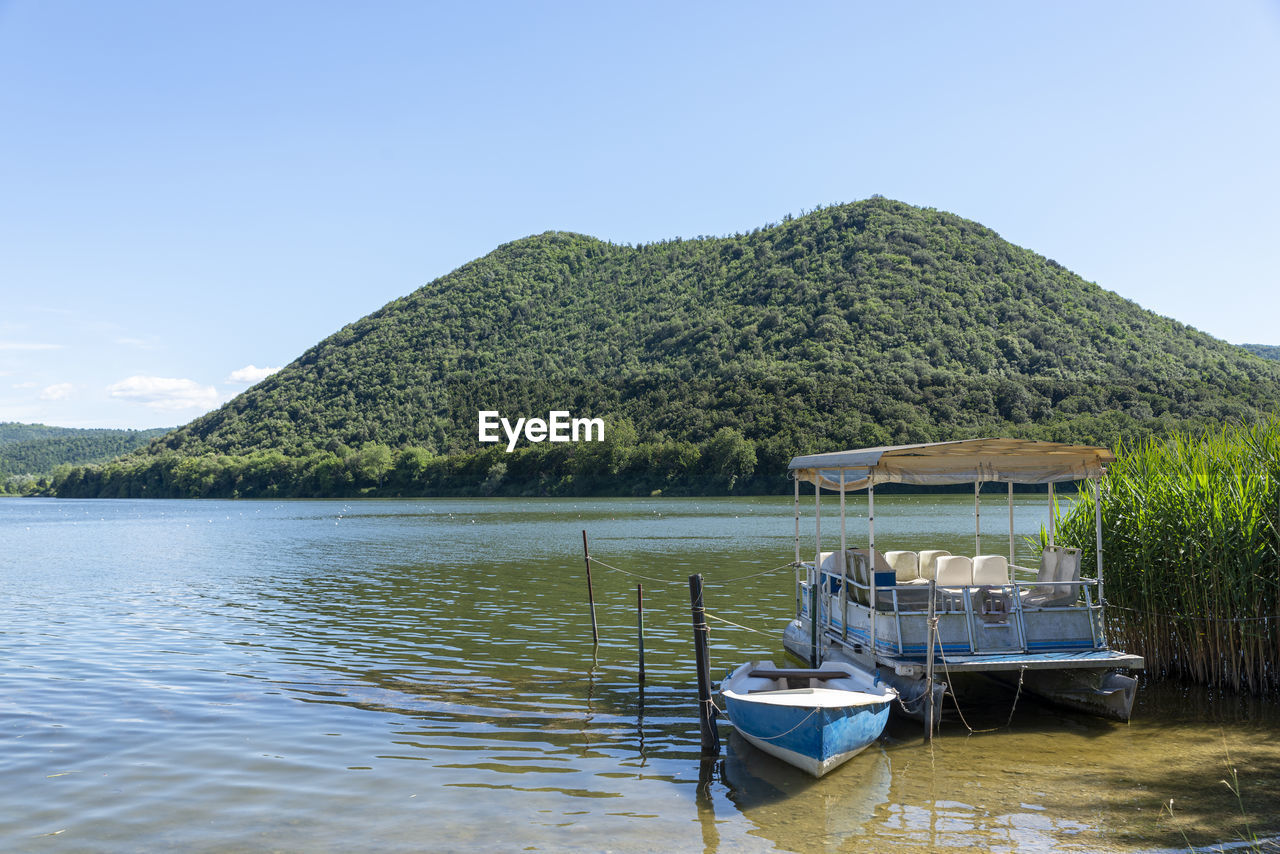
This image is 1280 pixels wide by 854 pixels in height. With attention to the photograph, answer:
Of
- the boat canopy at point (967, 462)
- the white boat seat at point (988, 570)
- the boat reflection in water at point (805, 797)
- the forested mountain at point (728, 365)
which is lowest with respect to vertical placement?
→ the boat reflection in water at point (805, 797)

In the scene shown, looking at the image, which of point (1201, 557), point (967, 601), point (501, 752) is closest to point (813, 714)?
point (967, 601)

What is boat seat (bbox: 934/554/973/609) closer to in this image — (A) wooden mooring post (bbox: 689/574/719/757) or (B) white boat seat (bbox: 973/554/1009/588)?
(B) white boat seat (bbox: 973/554/1009/588)

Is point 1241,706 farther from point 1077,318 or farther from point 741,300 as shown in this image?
point 741,300

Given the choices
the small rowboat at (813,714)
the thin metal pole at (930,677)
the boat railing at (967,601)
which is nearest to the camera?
the small rowboat at (813,714)

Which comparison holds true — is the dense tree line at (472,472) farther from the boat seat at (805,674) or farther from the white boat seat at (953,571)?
the boat seat at (805,674)

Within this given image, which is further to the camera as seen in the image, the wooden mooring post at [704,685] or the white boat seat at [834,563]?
the white boat seat at [834,563]

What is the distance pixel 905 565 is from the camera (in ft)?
46.2

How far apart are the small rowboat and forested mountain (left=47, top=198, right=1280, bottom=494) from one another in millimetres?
65024

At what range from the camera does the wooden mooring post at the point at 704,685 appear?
408 inches

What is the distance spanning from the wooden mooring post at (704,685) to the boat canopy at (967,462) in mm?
2704

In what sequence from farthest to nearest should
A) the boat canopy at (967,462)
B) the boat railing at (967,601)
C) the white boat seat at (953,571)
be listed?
the white boat seat at (953,571) < the boat canopy at (967,462) < the boat railing at (967,601)

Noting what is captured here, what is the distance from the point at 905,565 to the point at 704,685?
4.93 m

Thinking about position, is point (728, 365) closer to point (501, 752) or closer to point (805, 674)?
point (805, 674)

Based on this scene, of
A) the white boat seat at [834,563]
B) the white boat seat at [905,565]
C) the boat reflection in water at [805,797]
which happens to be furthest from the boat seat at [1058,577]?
the boat reflection in water at [805,797]
